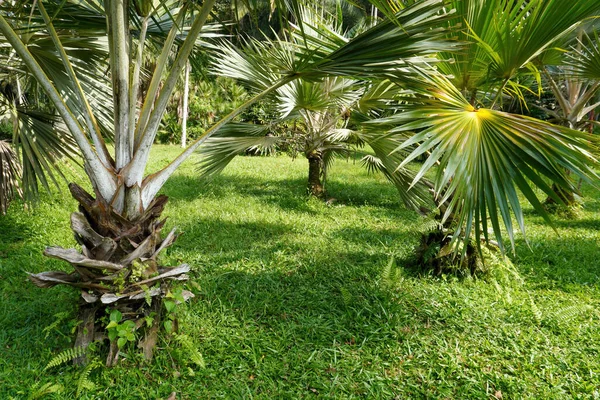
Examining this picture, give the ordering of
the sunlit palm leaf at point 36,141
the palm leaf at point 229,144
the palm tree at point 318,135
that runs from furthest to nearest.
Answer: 1. the palm leaf at point 229,144
2. the palm tree at point 318,135
3. the sunlit palm leaf at point 36,141

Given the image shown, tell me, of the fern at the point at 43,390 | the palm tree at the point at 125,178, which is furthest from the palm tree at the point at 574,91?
the fern at the point at 43,390

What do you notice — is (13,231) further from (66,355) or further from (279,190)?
(279,190)

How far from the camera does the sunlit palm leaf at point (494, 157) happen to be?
177 cm

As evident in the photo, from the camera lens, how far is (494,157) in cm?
194

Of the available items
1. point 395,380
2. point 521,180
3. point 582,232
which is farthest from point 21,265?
point 582,232

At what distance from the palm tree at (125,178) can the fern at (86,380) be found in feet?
0.33

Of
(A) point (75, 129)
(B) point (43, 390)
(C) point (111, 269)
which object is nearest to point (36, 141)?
(A) point (75, 129)

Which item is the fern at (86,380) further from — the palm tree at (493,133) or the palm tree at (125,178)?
the palm tree at (493,133)

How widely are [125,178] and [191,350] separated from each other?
101 cm

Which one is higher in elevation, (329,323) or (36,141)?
(36,141)

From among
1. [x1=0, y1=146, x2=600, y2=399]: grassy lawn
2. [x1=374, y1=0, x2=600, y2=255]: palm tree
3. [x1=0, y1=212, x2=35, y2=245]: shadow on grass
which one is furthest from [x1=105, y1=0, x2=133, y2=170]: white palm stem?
[x1=0, y1=212, x2=35, y2=245]: shadow on grass

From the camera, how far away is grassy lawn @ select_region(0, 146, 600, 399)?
7.21ft

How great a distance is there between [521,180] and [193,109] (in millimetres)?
14951

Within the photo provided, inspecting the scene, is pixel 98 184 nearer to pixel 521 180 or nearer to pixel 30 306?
pixel 30 306
